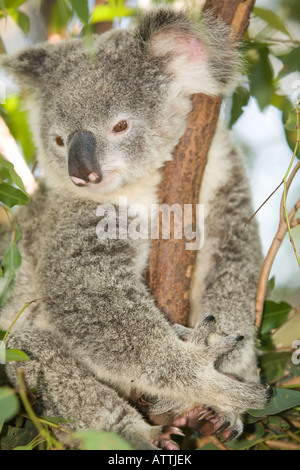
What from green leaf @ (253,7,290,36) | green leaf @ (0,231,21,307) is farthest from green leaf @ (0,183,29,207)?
green leaf @ (253,7,290,36)

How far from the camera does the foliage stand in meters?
2.12

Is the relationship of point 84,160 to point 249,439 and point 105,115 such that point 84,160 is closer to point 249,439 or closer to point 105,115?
point 105,115

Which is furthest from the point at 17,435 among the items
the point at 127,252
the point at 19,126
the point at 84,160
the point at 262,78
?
the point at 262,78

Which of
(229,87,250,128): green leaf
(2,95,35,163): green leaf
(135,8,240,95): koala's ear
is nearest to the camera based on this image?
(135,8,240,95): koala's ear

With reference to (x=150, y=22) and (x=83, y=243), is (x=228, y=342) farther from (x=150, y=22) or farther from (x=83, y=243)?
(x=150, y=22)

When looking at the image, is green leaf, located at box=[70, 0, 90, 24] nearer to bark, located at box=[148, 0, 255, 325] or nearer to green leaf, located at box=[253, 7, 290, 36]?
bark, located at box=[148, 0, 255, 325]

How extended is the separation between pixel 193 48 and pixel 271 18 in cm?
53

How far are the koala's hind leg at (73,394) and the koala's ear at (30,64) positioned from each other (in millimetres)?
1531

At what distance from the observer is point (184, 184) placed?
265 cm

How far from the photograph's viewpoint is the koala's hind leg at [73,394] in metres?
2.25

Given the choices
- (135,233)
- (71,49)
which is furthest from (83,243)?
(71,49)

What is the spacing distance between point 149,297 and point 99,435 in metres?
1.21

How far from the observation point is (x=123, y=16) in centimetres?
323

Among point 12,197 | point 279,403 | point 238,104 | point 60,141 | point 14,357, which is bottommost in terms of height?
point 279,403
